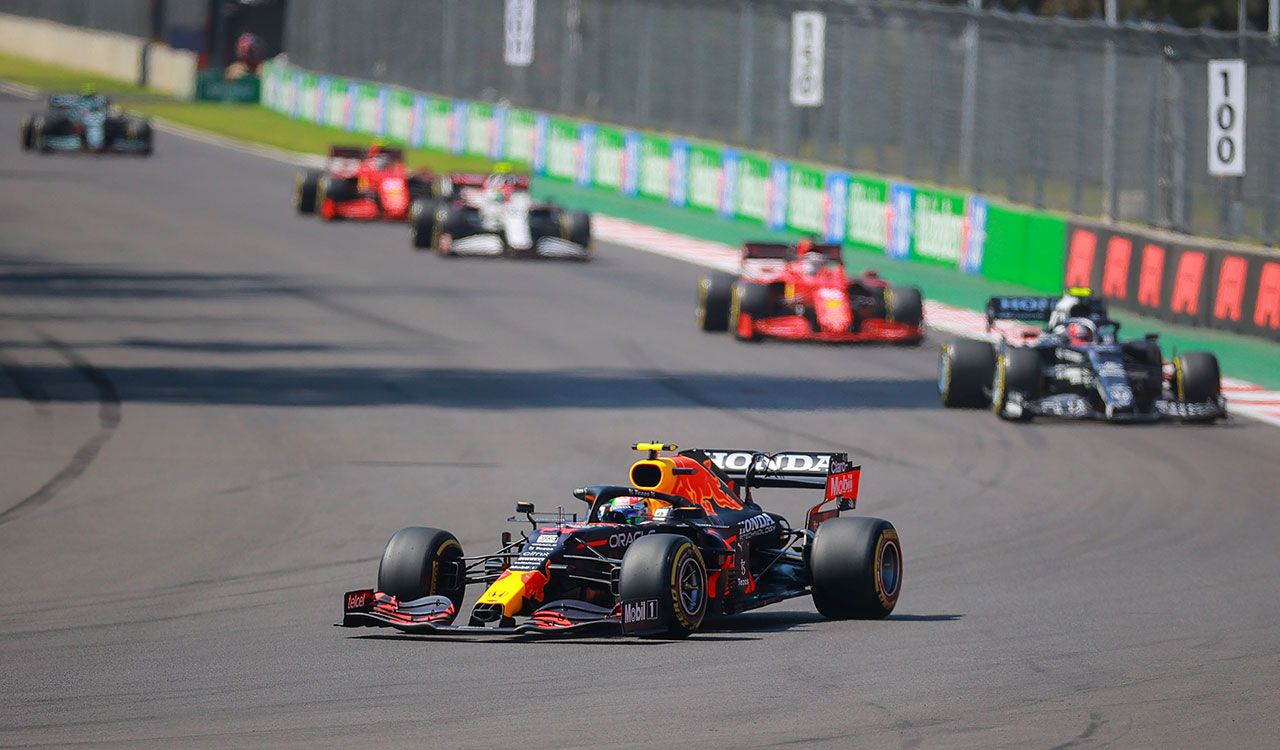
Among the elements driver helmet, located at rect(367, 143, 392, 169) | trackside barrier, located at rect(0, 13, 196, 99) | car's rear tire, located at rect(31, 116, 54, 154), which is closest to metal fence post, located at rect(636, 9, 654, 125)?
driver helmet, located at rect(367, 143, 392, 169)

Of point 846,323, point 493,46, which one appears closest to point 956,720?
point 846,323

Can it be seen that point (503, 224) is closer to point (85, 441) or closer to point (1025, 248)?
point (1025, 248)

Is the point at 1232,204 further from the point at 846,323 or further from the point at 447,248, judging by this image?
the point at 447,248

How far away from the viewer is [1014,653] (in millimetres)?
12719

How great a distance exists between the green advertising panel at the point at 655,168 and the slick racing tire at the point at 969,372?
75.1ft

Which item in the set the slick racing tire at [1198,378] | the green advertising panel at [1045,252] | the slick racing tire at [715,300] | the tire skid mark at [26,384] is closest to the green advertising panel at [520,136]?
the green advertising panel at [1045,252]

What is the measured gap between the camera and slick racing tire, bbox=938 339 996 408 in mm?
23812

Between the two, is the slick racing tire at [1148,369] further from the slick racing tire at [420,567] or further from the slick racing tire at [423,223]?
the slick racing tire at [423,223]

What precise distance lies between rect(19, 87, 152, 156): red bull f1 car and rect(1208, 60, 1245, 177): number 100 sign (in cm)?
3165

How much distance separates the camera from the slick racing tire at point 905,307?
28609 mm

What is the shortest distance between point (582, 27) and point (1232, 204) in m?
26.4

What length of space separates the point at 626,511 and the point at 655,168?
33705mm

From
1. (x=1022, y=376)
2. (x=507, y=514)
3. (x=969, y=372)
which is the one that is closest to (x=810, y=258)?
(x=969, y=372)

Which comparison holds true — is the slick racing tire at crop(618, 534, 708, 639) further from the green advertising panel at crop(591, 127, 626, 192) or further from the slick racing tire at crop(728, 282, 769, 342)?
the green advertising panel at crop(591, 127, 626, 192)
